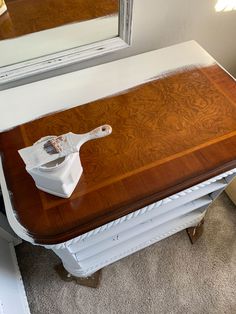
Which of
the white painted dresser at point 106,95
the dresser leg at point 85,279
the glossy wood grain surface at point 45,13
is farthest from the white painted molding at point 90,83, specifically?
the dresser leg at point 85,279

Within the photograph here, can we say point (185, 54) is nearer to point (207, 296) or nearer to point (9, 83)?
point (9, 83)

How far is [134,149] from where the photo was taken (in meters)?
0.66

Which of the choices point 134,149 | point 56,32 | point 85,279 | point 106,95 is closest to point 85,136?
point 134,149

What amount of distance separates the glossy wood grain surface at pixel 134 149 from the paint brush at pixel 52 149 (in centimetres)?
11

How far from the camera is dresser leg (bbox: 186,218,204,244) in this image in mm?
1266

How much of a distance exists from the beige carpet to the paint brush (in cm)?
88

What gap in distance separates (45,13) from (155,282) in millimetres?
1142

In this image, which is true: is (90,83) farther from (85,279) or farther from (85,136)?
(85,279)

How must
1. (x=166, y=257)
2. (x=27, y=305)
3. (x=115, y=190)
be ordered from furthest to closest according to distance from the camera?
(x=166, y=257) → (x=27, y=305) → (x=115, y=190)

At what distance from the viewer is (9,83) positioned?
2.68ft

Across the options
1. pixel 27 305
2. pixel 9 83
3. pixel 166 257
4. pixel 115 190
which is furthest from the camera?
pixel 166 257

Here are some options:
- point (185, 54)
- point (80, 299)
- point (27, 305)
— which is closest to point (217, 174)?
point (185, 54)

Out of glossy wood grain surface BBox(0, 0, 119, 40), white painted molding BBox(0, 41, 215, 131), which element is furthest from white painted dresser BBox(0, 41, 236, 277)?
glossy wood grain surface BBox(0, 0, 119, 40)

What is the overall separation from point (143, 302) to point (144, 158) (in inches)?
31.7
